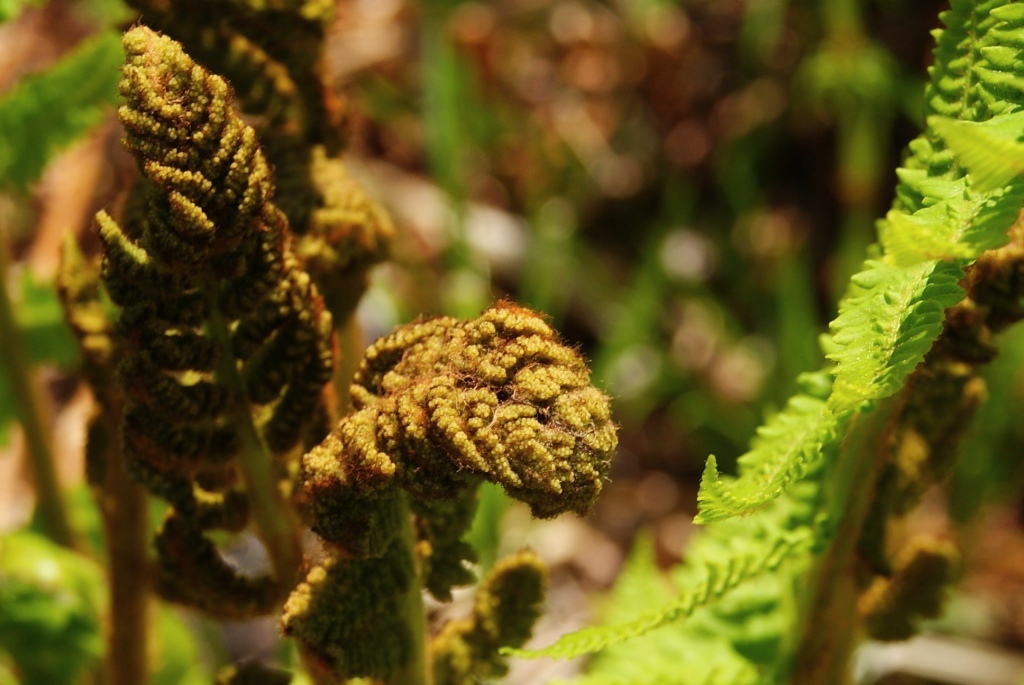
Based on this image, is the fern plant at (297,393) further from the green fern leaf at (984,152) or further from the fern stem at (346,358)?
the green fern leaf at (984,152)

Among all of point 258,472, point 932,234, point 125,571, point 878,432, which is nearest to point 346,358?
point 258,472

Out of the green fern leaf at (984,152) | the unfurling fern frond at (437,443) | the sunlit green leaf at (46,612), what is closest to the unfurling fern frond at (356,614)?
the unfurling fern frond at (437,443)

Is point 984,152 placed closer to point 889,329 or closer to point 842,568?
point 889,329

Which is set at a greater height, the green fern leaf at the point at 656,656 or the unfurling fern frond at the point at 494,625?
the green fern leaf at the point at 656,656

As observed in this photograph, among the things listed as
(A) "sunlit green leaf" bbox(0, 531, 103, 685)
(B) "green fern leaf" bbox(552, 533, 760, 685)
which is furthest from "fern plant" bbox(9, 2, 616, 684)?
(A) "sunlit green leaf" bbox(0, 531, 103, 685)

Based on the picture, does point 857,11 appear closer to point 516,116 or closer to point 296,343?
point 516,116

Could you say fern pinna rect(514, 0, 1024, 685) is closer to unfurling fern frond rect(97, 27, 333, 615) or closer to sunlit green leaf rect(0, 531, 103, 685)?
unfurling fern frond rect(97, 27, 333, 615)

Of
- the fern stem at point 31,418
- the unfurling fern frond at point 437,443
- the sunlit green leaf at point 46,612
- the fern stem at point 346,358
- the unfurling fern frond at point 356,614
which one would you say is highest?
the fern stem at point 31,418
